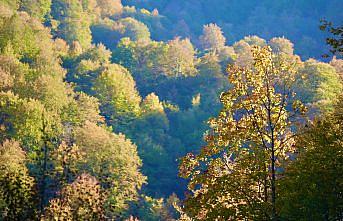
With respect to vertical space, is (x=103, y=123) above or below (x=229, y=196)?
above

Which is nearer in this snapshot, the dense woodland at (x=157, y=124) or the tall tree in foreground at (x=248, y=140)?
the dense woodland at (x=157, y=124)

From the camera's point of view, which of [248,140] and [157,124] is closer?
[248,140]

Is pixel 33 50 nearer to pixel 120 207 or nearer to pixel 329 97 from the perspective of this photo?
pixel 120 207

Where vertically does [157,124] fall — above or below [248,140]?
above

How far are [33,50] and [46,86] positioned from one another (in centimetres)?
1967

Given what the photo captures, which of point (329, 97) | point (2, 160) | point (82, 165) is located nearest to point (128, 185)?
point (82, 165)

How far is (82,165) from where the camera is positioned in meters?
73.6

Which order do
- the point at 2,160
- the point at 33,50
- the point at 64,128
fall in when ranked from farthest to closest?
the point at 33,50 < the point at 64,128 < the point at 2,160

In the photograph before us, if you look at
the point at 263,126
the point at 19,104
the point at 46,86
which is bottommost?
the point at 263,126

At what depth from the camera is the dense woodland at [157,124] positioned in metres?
19.6

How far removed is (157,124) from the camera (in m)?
104

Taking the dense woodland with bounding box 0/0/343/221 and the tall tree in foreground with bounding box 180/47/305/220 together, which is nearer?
the dense woodland with bounding box 0/0/343/221

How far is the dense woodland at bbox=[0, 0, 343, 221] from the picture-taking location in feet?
64.2

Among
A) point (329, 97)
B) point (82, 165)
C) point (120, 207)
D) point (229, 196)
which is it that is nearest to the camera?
point (229, 196)
